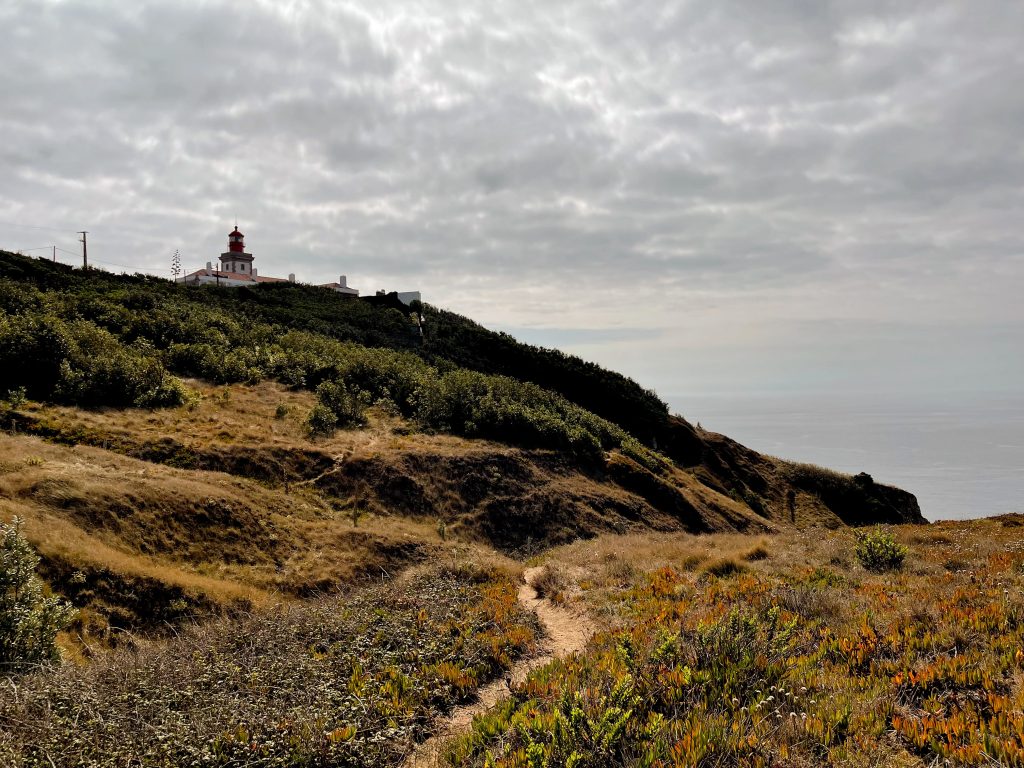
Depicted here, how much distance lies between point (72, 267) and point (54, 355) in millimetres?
31447

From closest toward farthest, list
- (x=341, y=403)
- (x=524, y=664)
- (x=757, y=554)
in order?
(x=524, y=664) < (x=757, y=554) < (x=341, y=403)

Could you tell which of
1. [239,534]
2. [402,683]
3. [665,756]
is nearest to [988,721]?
[665,756]

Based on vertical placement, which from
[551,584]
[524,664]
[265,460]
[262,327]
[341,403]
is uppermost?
[262,327]

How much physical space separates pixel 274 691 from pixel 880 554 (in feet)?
42.5

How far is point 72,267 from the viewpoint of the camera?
45.3 m

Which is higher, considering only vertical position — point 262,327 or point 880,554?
point 262,327

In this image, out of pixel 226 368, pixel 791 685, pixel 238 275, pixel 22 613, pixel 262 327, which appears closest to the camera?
pixel 791 685

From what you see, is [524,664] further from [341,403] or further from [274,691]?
[341,403]

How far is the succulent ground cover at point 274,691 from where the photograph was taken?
520cm

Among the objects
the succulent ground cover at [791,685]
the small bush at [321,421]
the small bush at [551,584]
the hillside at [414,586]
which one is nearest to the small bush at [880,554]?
the hillside at [414,586]

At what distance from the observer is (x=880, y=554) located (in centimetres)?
1234

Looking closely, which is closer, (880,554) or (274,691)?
(274,691)

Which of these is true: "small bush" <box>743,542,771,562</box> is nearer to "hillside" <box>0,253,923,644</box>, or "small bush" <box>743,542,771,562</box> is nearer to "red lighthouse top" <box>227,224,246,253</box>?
"hillside" <box>0,253,923,644</box>

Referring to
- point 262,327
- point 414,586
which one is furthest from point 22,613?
point 262,327
